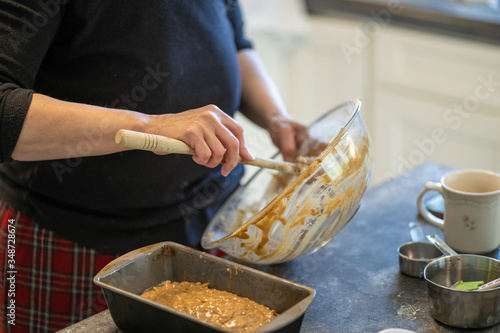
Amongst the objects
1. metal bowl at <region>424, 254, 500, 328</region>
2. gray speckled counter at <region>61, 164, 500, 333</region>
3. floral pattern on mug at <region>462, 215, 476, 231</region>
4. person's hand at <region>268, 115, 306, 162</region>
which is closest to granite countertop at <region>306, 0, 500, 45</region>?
gray speckled counter at <region>61, 164, 500, 333</region>

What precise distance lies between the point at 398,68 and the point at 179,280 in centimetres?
162

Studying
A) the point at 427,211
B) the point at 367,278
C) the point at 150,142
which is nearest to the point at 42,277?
the point at 150,142

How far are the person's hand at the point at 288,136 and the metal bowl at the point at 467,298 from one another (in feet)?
1.38

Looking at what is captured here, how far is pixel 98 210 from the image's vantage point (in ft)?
3.92

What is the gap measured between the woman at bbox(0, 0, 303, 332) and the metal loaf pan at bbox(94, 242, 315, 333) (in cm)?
16

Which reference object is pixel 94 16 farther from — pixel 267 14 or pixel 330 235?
pixel 267 14

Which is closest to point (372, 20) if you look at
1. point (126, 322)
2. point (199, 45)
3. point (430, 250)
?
point (199, 45)

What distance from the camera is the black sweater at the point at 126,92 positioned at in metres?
1.08

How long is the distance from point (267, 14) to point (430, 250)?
1.62 m

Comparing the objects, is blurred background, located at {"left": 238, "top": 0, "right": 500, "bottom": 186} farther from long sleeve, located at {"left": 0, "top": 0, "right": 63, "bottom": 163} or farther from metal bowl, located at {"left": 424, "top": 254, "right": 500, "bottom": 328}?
long sleeve, located at {"left": 0, "top": 0, "right": 63, "bottom": 163}

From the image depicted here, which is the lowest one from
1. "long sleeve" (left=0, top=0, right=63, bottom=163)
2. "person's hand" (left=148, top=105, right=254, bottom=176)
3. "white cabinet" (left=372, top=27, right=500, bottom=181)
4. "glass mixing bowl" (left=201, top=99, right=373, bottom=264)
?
"white cabinet" (left=372, top=27, right=500, bottom=181)

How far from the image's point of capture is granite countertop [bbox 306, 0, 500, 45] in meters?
2.04

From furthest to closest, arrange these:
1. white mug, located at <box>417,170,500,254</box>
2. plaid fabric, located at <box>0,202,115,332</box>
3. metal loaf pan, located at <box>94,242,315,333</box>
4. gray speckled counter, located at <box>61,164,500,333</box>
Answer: plaid fabric, located at <box>0,202,115,332</box> < white mug, located at <box>417,170,500,254</box> < gray speckled counter, located at <box>61,164,500,333</box> < metal loaf pan, located at <box>94,242,315,333</box>

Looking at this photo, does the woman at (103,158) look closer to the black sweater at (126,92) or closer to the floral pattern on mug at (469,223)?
the black sweater at (126,92)
